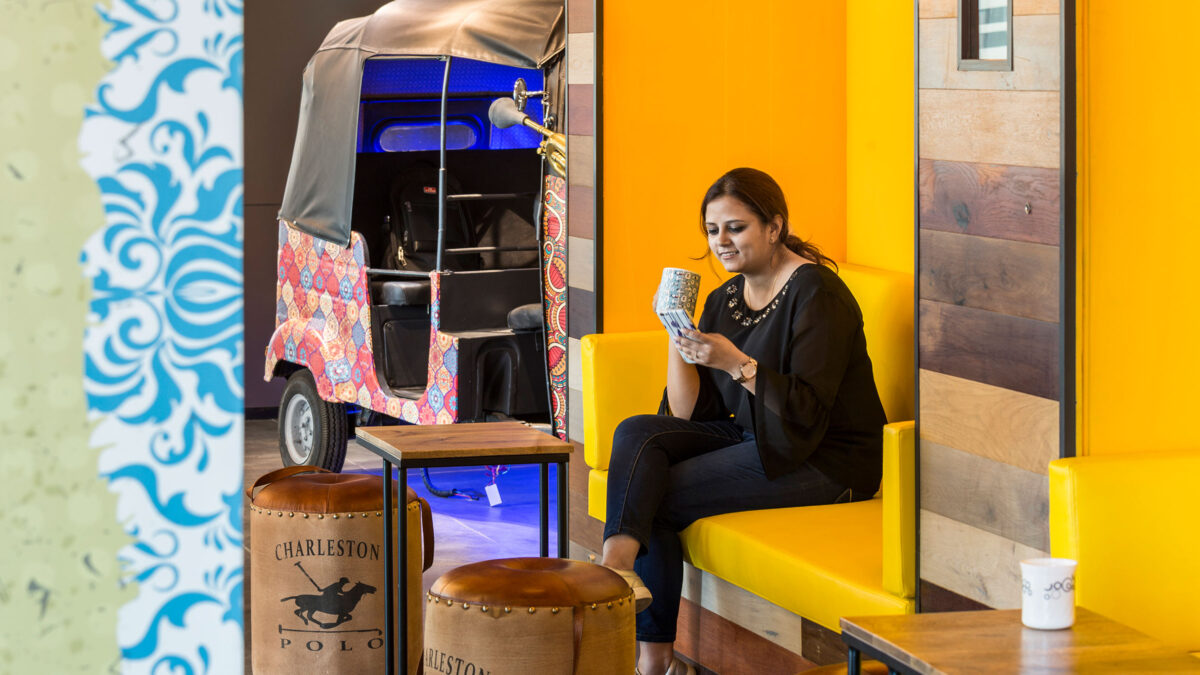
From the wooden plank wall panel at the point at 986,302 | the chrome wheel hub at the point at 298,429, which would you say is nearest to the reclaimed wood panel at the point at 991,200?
the wooden plank wall panel at the point at 986,302

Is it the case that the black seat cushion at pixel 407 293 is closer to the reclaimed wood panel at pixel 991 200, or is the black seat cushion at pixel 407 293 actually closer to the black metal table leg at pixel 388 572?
the black metal table leg at pixel 388 572

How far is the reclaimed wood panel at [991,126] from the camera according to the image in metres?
2.48

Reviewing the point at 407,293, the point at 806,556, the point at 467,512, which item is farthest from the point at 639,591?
the point at 407,293

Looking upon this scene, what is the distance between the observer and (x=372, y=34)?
6.35 m

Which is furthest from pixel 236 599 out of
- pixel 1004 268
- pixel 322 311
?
pixel 322 311

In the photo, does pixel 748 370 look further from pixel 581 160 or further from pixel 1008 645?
pixel 1008 645

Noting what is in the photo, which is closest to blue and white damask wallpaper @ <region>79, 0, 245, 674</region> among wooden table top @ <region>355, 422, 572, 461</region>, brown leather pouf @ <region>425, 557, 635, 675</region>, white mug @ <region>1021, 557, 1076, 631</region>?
white mug @ <region>1021, 557, 1076, 631</region>

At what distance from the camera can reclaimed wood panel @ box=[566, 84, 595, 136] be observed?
429 centimetres

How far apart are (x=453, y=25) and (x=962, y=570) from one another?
386 centimetres

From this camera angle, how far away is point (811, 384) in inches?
140

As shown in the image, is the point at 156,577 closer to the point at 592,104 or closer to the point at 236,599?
the point at 236,599

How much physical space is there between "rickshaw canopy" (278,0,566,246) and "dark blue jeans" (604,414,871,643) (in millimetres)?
2464

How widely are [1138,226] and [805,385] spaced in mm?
1210

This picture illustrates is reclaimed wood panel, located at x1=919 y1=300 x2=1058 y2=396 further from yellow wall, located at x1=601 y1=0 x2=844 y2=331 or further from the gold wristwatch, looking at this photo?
yellow wall, located at x1=601 y1=0 x2=844 y2=331
